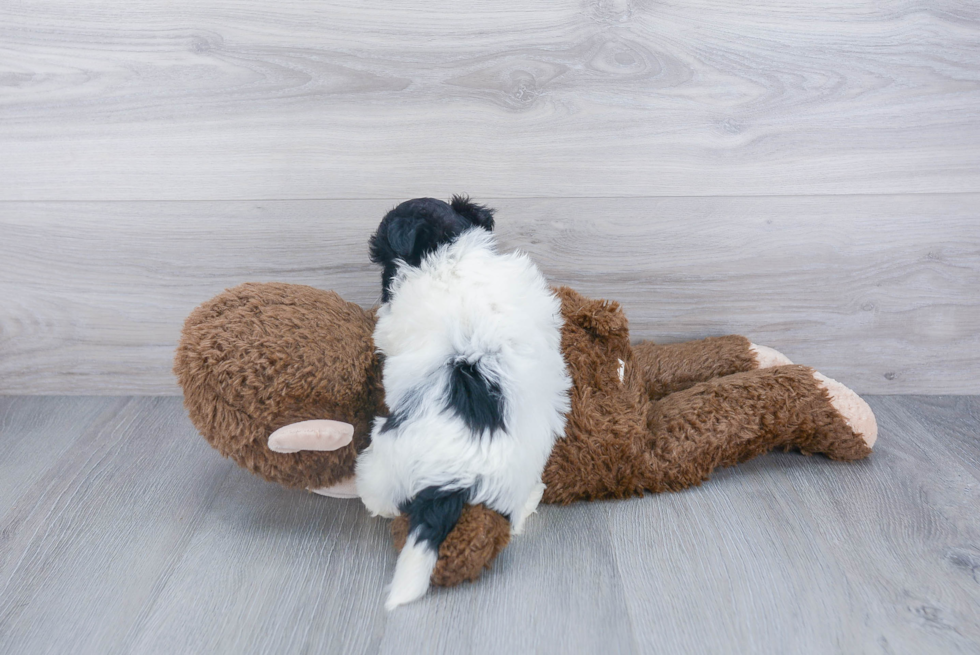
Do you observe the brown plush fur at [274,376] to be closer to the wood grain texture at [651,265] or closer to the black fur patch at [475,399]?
the black fur patch at [475,399]

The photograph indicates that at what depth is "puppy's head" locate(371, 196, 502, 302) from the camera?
0.77m

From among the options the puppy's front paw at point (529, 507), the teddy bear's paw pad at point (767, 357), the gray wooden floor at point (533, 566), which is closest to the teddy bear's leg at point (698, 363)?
the teddy bear's paw pad at point (767, 357)

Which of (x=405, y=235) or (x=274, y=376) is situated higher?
(x=405, y=235)

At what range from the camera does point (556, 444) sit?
823mm

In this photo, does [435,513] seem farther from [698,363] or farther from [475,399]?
[698,363]

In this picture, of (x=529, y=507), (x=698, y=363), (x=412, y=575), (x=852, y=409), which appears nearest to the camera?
(x=412, y=575)

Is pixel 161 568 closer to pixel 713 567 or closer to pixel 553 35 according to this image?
pixel 713 567

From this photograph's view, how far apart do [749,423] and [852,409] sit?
15 cm

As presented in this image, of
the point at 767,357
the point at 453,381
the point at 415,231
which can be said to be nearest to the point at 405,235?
→ the point at 415,231

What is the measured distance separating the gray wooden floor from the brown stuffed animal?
4cm

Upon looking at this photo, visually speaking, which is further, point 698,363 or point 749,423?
point 698,363

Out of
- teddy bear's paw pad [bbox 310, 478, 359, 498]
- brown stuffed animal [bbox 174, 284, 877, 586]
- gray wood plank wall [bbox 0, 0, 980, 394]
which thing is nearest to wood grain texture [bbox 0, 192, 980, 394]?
gray wood plank wall [bbox 0, 0, 980, 394]

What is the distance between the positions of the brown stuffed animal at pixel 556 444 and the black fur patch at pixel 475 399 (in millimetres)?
90

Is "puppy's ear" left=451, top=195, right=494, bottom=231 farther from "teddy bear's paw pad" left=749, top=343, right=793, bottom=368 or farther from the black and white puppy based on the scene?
"teddy bear's paw pad" left=749, top=343, right=793, bottom=368
